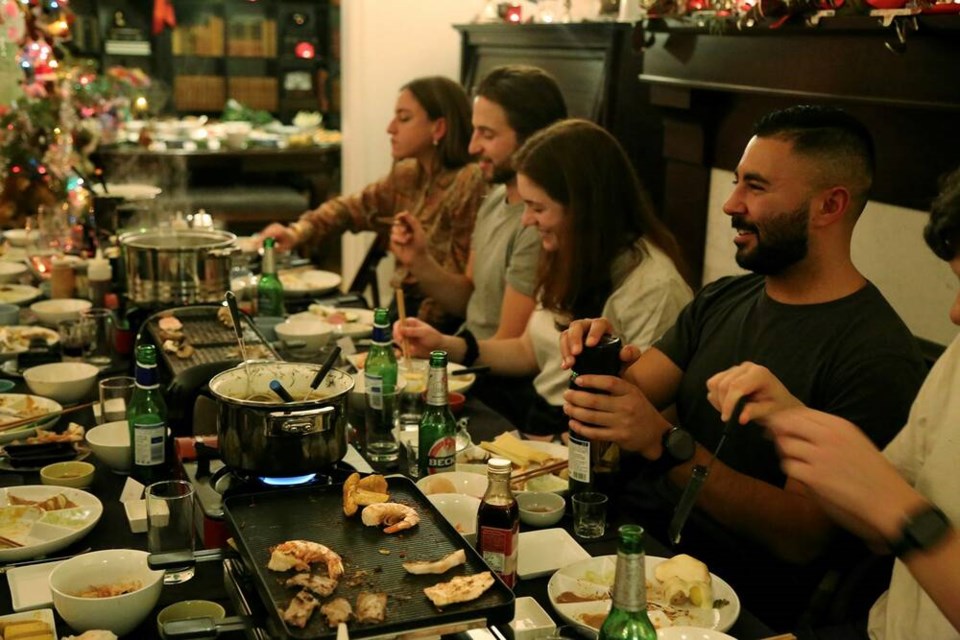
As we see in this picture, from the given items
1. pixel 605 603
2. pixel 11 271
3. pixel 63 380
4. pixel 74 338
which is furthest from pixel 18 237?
pixel 605 603

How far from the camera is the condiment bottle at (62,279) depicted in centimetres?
341

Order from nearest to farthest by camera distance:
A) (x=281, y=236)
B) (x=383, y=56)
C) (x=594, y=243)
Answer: (x=594, y=243), (x=281, y=236), (x=383, y=56)

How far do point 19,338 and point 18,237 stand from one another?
160cm

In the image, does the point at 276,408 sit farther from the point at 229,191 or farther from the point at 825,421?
the point at 229,191

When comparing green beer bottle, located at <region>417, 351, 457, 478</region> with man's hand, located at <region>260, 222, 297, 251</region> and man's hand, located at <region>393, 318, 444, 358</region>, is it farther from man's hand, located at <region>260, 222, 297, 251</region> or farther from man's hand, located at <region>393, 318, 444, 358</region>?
man's hand, located at <region>260, 222, 297, 251</region>

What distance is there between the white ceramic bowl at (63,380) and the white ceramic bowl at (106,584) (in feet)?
3.16

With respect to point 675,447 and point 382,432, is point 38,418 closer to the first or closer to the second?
point 382,432

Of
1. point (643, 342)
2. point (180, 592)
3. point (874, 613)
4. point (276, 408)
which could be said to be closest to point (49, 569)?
point (180, 592)

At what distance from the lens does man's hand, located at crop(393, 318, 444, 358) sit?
264 centimetres

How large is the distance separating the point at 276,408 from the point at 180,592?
307 millimetres

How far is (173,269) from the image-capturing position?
2779 mm

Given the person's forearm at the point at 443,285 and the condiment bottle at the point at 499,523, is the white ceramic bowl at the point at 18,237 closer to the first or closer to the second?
the person's forearm at the point at 443,285

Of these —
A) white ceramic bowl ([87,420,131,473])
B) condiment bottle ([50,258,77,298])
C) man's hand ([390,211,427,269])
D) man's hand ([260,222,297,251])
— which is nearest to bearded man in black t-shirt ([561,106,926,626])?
white ceramic bowl ([87,420,131,473])

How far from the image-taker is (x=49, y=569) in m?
1.62
